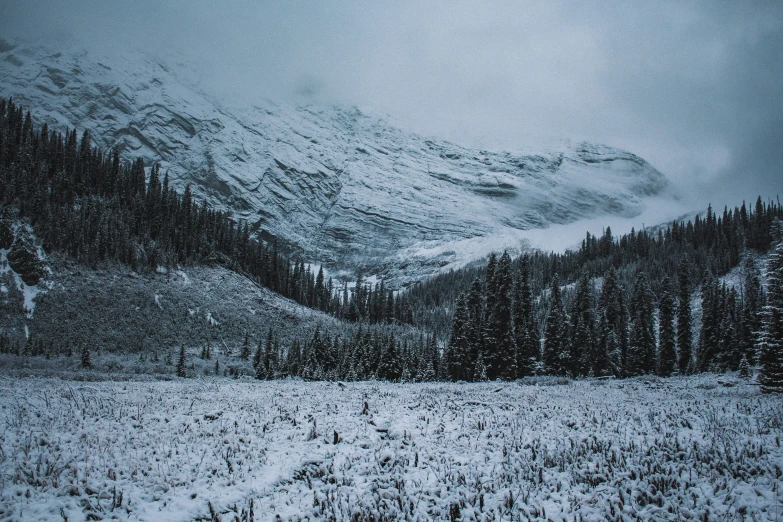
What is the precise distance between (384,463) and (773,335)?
25047mm

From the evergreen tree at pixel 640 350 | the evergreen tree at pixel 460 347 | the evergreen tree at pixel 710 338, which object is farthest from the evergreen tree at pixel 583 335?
the evergreen tree at pixel 710 338

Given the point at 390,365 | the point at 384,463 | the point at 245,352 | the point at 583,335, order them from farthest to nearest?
the point at 245,352 → the point at 390,365 → the point at 583,335 → the point at 384,463

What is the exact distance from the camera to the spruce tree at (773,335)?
2198 centimetres

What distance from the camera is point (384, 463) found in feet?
37.4

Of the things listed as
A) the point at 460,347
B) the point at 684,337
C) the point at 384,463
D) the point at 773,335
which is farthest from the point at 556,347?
the point at 384,463

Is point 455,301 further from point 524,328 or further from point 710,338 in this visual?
point 710,338

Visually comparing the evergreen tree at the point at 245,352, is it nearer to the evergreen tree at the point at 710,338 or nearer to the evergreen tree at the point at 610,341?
the evergreen tree at the point at 610,341

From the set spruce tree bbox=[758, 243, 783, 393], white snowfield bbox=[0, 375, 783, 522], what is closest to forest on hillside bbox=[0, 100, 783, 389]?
spruce tree bbox=[758, 243, 783, 393]

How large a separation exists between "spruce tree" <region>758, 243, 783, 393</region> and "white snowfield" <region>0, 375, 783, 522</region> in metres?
7.16

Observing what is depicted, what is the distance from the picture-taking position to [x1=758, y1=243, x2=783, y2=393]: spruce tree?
2198 centimetres

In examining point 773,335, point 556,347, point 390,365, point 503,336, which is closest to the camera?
point 773,335

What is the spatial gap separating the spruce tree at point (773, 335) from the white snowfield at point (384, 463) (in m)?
7.16

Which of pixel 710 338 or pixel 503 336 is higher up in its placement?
pixel 710 338

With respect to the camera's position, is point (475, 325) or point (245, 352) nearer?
point (475, 325)
